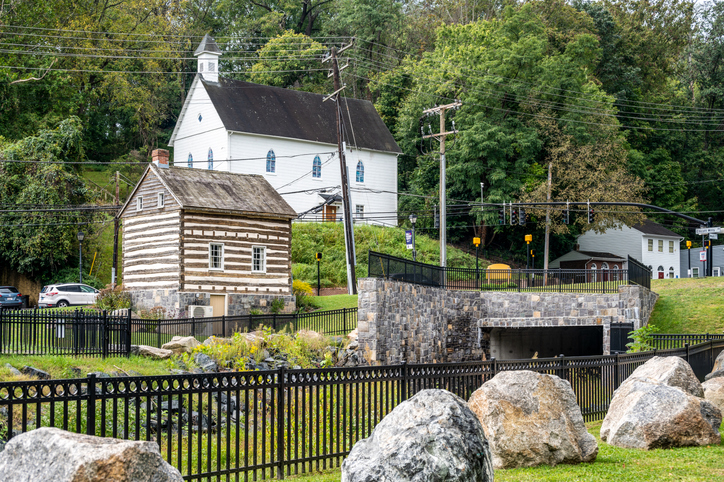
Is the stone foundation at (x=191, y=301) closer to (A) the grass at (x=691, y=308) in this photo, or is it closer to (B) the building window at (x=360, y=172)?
(A) the grass at (x=691, y=308)

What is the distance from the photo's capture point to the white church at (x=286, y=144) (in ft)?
178

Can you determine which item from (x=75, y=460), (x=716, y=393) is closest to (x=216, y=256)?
(x=716, y=393)

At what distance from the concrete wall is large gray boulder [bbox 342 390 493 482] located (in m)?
16.6

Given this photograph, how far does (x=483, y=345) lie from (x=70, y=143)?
33.0 m

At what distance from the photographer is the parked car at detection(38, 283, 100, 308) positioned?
39.7 meters

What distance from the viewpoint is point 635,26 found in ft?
243

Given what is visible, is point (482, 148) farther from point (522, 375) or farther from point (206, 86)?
point (522, 375)

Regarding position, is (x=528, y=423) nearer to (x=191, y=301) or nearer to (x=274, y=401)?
(x=274, y=401)

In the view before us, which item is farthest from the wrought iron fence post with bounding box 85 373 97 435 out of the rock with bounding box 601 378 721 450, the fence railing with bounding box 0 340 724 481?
the rock with bounding box 601 378 721 450

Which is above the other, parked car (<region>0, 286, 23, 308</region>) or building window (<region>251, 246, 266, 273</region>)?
building window (<region>251, 246, 266, 273</region>)

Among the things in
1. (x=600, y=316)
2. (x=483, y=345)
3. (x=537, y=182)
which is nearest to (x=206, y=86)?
(x=537, y=182)

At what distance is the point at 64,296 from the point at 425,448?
125 feet

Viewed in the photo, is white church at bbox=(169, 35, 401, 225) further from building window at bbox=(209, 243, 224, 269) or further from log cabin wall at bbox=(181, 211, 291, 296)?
building window at bbox=(209, 243, 224, 269)

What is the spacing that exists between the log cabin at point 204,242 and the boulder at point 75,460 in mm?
28124
